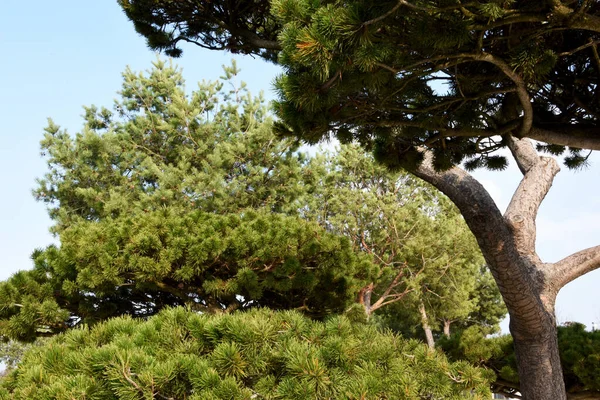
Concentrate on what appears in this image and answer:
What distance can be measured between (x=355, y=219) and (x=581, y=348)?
6462mm

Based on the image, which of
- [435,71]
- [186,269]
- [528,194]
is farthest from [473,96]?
[186,269]

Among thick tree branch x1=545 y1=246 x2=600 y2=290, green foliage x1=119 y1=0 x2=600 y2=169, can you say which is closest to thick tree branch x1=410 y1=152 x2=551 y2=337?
thick tree branch x1=545 y1=246 x2=600 y2=290

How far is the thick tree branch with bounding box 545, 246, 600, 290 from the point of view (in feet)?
16.5

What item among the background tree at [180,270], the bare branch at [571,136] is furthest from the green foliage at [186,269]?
the bare branch at [571,136]

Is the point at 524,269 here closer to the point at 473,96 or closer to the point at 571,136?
the point at 571,136

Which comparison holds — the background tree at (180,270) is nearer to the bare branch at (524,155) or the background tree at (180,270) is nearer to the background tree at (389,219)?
the bare branch at (524,155)

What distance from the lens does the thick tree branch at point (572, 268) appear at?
5020mm

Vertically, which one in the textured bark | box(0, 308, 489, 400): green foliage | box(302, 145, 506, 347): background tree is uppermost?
box(302, 145, 506, 347): background tree

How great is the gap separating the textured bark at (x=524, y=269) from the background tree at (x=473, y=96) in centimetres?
1

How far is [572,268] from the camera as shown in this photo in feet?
16.7

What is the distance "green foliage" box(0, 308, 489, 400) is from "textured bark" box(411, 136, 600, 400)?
2318mm

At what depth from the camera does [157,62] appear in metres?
11.6

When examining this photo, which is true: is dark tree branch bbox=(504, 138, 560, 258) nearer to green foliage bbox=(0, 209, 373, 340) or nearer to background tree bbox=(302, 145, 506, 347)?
green foliage bbox=(0, 209, 373, 340)

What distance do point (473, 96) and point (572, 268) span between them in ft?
Result: 9.06
